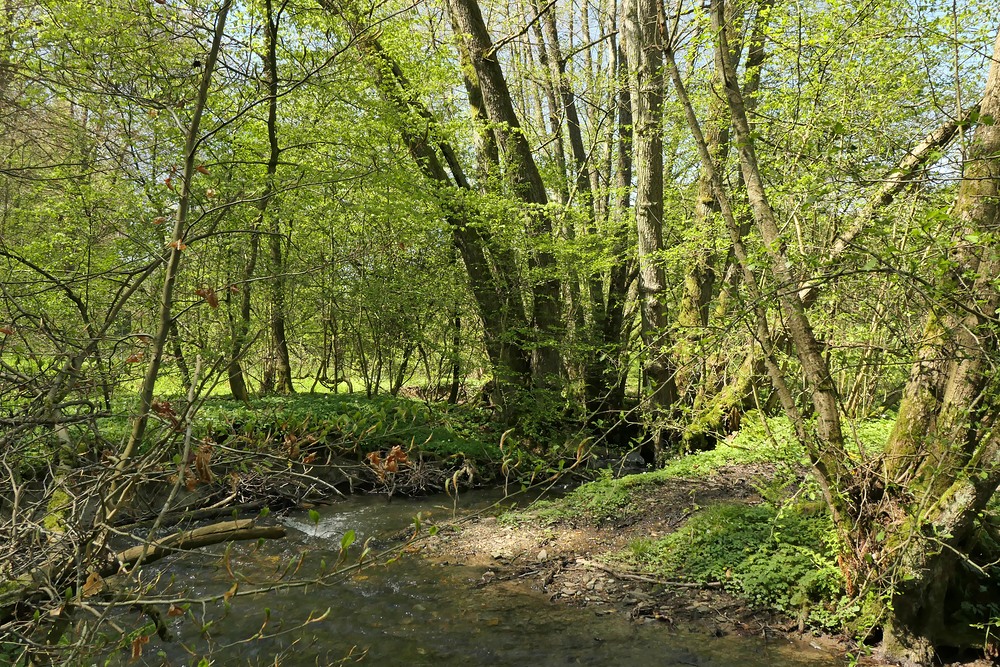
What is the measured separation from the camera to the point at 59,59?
22.9ft

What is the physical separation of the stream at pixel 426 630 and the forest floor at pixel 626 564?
0.47 feet

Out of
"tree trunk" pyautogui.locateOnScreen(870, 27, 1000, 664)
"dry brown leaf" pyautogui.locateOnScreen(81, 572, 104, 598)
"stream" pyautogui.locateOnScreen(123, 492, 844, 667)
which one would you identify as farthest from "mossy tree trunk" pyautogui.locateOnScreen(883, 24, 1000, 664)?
"dry brown leaf" pyautogui.locateOnScreen(81, 572, 104, 598)

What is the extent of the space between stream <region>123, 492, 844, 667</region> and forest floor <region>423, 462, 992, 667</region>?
14 centimetres

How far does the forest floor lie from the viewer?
4.98m

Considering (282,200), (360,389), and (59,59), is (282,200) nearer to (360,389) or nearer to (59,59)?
(59,59)

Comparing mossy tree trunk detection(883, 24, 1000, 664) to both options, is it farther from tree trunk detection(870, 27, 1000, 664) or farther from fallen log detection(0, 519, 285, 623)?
fallen log detection(0, 519, 285, 623)

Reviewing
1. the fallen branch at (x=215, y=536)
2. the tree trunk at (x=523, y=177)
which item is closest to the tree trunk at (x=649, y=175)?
the tree trunk at (x=523, y=177)

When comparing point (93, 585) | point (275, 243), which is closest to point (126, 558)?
point (93, 585)

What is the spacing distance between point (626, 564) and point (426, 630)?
2.00 metres

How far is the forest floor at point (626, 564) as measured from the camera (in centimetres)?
498

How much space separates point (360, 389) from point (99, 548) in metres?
12.3

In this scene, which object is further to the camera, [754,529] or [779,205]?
[779,205]

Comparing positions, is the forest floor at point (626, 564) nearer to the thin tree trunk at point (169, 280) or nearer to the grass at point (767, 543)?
the grass at point (767, 543)

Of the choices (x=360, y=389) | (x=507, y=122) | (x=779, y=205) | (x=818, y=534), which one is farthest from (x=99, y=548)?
(x=360, y=389)
